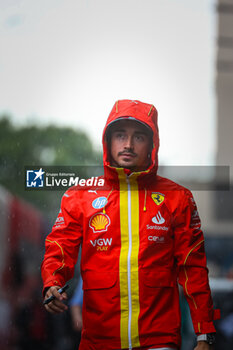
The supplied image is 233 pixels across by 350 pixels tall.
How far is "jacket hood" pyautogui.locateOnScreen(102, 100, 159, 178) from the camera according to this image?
70.3 inches

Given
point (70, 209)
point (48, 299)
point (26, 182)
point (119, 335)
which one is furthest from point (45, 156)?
point (119, 335)

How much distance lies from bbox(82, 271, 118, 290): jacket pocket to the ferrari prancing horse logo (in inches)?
11.4

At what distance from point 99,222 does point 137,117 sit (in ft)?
1.29

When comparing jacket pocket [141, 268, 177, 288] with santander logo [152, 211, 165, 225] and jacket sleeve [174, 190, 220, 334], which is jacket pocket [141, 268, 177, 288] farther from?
santander logo [152, 211, 165, 225]

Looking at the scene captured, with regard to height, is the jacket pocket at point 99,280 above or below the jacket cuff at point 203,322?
above

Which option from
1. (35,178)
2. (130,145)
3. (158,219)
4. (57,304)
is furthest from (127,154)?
(57,304)

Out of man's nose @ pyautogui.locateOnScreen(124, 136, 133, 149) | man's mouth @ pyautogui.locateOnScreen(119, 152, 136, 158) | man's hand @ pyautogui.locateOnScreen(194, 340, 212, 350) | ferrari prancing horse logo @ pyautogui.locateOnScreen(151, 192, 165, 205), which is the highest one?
man's nose @ pyautogui.locateOnScreen(124, 136, 133, 149)

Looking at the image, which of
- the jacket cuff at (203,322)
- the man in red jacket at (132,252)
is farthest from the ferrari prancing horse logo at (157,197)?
A: the jacket cuff at (203,322)

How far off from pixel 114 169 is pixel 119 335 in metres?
0.54

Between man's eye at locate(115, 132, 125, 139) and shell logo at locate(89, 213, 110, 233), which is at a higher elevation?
man's eye at locate(115, 132, 125, 139)

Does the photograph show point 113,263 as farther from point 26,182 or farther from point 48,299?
point 26,182

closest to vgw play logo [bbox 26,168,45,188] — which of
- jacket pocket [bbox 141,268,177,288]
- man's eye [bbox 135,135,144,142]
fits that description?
man's eye [bbox 135,135,144,142]

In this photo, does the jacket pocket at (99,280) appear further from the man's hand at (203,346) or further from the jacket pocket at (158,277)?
the man's hand at (203,346)

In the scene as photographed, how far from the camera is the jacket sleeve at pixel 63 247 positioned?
1633 mm
